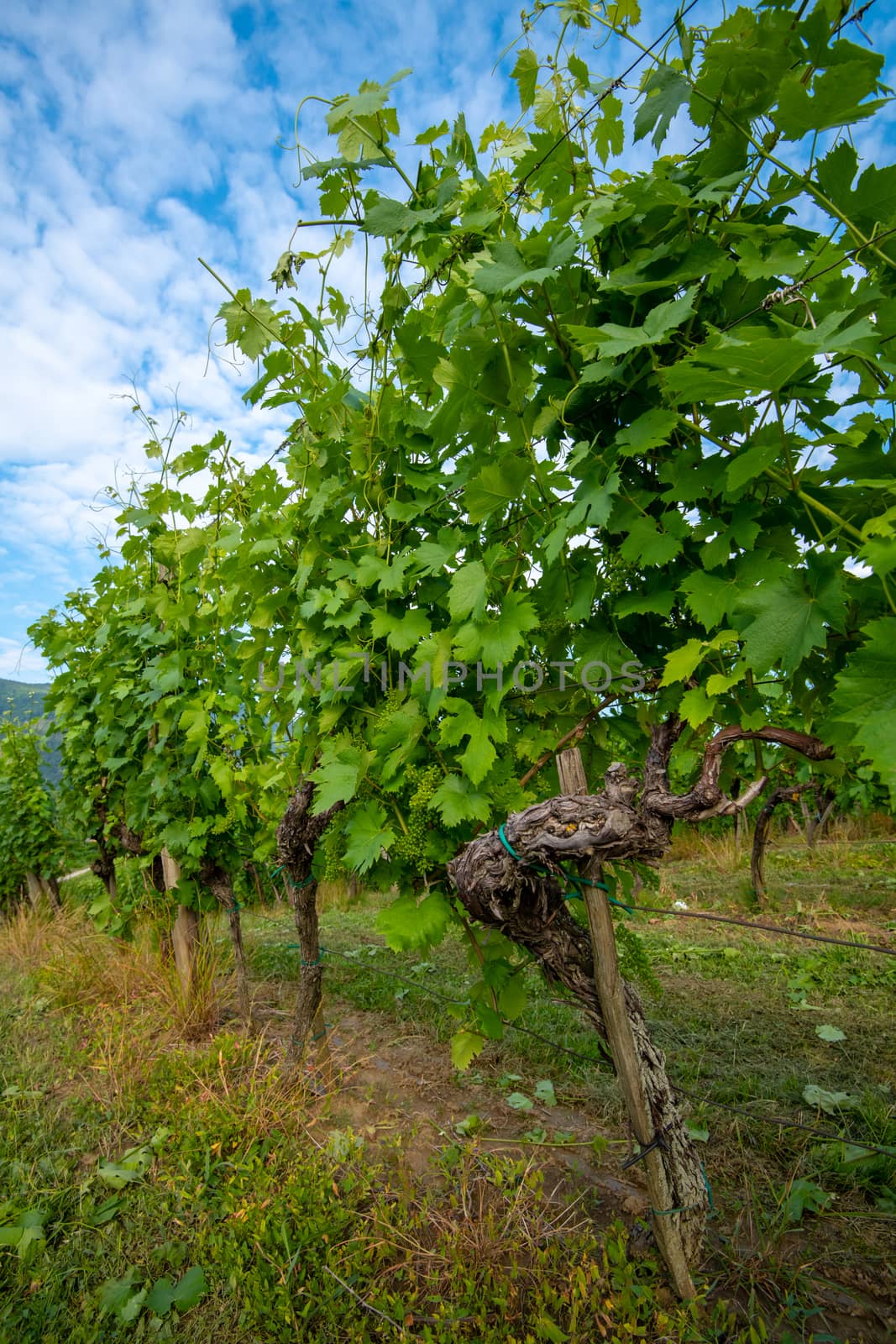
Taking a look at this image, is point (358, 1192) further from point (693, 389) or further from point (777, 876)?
point (777, 876)

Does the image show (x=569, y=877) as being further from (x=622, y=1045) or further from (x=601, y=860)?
(x=622, y=1045)

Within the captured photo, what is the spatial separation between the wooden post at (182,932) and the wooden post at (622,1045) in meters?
2.77

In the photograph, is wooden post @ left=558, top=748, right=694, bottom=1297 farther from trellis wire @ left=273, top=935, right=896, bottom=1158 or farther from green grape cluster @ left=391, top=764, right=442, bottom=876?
green grape cluster @ left=391, top=764, right=442, bottom=876

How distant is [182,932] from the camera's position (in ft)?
13.1

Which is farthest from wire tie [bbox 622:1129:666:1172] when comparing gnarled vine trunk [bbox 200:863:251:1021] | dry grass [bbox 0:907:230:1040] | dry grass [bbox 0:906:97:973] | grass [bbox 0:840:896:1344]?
dry grass [bbox 0:906:97:973]

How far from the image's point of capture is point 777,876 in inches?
296

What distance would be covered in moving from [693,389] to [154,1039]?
385cm

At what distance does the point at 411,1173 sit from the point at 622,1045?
1070mm

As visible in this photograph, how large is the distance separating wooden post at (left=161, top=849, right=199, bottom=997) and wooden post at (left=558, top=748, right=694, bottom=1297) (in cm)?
277

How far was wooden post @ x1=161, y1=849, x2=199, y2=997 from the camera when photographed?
3.88 metres

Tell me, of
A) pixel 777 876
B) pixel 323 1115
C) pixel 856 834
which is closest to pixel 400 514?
pixel 323 1115

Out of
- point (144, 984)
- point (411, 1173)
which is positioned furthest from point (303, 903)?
point (144, 984)

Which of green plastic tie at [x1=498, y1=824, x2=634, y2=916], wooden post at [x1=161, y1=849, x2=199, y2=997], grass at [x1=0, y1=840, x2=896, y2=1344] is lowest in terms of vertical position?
grass at [x1=0, y1=840, x2=896, y2=1344]

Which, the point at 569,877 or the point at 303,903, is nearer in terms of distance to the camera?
the point at 569,877
